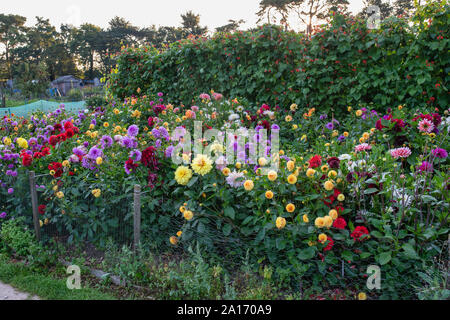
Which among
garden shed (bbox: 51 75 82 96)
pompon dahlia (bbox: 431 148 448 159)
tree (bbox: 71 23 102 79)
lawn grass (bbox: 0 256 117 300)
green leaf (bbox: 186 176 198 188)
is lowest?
lawn grass (bbox: 0 256 117 300)

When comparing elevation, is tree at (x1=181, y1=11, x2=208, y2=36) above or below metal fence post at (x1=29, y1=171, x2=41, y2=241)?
above

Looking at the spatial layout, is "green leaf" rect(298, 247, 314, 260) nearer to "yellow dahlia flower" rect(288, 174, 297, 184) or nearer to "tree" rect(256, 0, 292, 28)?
"yellow dahlia flower" rect(288, 174, 297, 184)

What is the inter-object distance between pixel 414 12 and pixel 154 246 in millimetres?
4527

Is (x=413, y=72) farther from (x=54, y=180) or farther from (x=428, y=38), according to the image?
(x=54, y=180)

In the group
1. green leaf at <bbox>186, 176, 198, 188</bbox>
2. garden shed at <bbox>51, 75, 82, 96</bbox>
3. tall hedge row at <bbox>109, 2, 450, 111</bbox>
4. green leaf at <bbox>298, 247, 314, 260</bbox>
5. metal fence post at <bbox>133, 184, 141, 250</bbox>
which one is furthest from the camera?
garden shed at <bbox>51, 75, 82, 96</bbox>

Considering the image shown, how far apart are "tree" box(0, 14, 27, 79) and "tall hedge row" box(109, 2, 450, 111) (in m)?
56.9

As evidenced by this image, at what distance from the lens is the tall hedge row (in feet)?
14.8

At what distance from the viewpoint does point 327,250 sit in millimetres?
2482

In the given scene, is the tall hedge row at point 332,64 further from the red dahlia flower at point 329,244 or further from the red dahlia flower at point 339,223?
the red dahlia flower at point 329,244

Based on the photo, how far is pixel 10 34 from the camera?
173 ft

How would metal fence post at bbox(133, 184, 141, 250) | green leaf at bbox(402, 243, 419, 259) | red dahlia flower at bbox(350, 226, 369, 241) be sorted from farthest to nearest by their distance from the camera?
metal fence post at bbox(133, 184, 141, 250), red dahlia flower at bbox(350, 226, 369, 241), green leaf at bbox(402, 243, 419, 259)

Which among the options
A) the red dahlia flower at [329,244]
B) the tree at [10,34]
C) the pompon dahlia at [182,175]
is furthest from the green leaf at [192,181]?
the tree at [10,34]

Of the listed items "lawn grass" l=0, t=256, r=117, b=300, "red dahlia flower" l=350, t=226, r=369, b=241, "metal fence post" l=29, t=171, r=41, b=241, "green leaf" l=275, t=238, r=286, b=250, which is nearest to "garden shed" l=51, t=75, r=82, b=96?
"metal fence post" l=29, t=171, r=41, b=241

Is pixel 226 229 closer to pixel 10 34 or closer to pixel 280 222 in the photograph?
pixel 280 222
